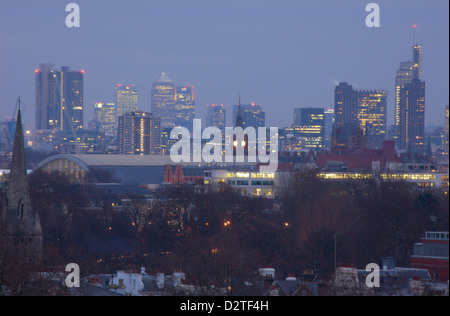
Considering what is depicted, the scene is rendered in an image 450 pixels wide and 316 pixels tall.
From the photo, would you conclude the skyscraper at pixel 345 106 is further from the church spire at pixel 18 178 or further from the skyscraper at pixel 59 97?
the church spire at pixel 18 178

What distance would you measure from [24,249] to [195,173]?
70.7 m

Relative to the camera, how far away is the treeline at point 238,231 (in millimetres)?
26781

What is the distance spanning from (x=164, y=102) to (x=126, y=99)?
10289 millimetres

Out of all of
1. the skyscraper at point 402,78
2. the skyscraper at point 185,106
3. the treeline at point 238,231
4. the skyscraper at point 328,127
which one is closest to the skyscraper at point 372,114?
the skyscraper at point 402,78

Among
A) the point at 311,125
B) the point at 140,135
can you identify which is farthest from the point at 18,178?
the point at 140,135

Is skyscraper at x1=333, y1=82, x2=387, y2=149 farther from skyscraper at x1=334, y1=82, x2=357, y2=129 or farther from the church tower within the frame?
the church tower

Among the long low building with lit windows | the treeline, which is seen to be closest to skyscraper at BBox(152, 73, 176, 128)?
the long low building with lit windows

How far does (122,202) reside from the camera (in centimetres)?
5700

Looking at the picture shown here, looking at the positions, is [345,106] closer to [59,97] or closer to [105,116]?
[59,97]

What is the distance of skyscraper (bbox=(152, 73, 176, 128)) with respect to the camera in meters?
143

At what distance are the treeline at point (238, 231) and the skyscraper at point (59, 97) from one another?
323 ft

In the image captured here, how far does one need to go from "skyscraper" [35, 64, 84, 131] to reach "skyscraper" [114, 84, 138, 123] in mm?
5029

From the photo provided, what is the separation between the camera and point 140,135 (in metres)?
A: 148

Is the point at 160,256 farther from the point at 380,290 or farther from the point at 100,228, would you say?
the point at 380,290
